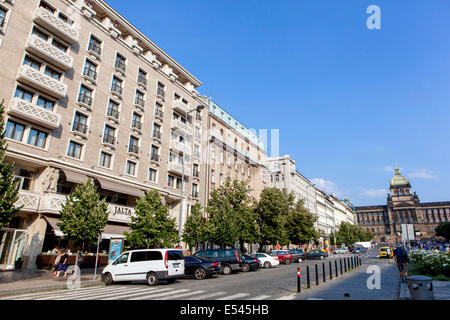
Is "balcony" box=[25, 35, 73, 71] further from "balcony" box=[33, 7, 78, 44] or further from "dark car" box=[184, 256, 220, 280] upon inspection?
"dark car" box=[184, 256, 220, 280]

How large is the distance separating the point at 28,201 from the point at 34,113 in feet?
20.8

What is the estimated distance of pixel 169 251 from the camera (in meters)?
→ 15.3

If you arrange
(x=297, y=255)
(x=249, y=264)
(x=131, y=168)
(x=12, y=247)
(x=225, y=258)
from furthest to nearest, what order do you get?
(x=297, y=255), (x=131, y=168), (x=249, y=264), (x=225, y=258), (x=12, y=247)

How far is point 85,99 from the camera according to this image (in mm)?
25672


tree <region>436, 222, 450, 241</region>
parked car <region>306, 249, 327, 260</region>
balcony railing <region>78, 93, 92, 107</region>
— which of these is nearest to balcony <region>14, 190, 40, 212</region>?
balcony railing <region>78, 93, 92, 107</region>

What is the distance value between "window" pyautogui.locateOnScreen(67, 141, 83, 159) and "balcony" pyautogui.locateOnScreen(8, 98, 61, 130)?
7.23ft

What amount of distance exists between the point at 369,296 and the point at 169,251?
960 cm

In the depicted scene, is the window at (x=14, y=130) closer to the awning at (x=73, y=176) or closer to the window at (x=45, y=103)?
the window at (x=45, y=103)

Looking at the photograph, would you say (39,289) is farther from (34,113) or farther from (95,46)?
(95,46)

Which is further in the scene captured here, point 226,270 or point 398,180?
point 398,180

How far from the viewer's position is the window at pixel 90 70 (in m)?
26.2

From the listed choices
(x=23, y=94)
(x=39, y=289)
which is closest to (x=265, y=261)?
(x=39, y=289)

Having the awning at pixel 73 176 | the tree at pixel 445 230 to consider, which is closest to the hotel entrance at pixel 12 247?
the awning at pixel 73 176

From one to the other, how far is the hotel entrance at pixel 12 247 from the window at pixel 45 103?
31.0ft
